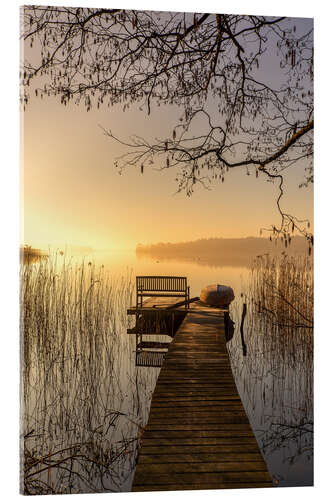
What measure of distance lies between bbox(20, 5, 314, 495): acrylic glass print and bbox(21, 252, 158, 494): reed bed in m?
0.02

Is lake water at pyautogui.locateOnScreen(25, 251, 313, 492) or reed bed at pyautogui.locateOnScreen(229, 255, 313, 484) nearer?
lake water at pyautogui.locateOnScreen(25, 251, 313, 492)

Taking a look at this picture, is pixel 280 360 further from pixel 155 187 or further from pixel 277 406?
pixel 155 187

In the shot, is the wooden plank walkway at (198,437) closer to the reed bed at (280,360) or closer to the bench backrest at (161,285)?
the reed bed at (280,360)

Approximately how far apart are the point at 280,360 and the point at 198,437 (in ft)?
12.1

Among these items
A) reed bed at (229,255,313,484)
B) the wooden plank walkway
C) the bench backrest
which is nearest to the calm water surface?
reed bed at (229,255,313,484)

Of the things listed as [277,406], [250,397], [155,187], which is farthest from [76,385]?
[155,187]

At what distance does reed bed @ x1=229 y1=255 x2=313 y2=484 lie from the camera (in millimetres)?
4219

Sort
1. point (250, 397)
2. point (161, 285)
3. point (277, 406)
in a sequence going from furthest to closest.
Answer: point (161, 285) → point (250, 397) → point (277, 406)

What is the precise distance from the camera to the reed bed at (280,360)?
Result: 422cm

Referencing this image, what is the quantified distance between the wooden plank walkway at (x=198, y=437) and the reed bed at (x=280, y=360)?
81 centimetres

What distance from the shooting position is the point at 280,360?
6.05 m

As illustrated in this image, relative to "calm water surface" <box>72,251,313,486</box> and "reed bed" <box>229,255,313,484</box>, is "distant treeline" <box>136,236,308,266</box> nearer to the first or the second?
"calm water surface" <box>72,251,313,486</box>

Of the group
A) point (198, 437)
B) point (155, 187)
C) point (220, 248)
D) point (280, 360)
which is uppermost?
point (155, 187)

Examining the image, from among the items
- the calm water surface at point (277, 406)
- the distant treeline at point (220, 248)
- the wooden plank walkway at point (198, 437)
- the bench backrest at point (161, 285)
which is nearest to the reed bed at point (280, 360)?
the calm water surface at point (277, 406)
